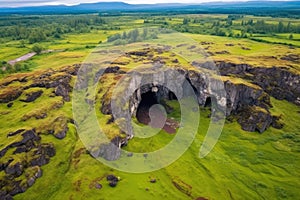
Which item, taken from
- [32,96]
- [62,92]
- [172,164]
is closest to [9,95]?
[32,96]

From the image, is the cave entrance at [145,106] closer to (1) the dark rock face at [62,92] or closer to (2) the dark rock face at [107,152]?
(2) the dark rock face at [107,152]

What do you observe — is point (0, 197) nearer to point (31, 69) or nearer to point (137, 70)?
point (137, 70)

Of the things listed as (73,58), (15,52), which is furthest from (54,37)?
(73,58)

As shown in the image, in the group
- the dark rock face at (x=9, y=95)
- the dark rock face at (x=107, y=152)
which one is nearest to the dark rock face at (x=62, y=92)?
the dark rock face at (x=9, y=95)

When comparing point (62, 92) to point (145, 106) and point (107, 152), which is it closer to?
point (145, 106)

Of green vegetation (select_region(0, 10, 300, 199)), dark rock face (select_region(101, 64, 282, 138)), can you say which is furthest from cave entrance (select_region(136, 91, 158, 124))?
green vegetation (select_region(0, 10, 300, 199))

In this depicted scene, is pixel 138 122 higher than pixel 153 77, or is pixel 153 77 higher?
pixel 153 77

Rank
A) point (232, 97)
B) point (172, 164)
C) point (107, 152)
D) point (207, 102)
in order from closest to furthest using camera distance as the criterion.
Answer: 1. point (107, 152)
2. point (172, 164)
3. point (232, 97)
4. point (207, 102)

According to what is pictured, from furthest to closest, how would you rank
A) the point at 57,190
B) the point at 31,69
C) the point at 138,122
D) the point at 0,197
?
the point at 31,69 → the point at 138,122 → the point at 57,190 → the point at 0,197
